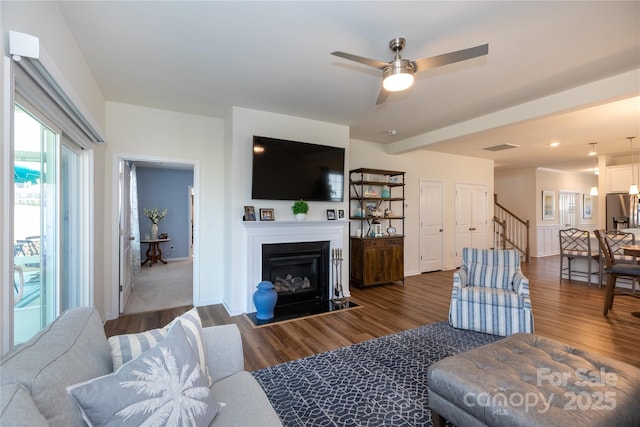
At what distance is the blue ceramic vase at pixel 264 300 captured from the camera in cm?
349

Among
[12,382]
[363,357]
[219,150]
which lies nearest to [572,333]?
[363,357]

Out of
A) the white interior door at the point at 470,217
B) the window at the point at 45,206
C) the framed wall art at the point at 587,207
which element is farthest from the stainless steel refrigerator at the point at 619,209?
the window at the point at 45,206

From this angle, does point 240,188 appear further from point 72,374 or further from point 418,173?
point 418,173

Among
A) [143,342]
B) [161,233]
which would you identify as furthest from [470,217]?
[161,233]

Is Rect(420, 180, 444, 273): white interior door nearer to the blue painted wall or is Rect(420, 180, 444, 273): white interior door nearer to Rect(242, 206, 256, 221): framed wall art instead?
Rect(242, 206, 256, 221): framed wall art

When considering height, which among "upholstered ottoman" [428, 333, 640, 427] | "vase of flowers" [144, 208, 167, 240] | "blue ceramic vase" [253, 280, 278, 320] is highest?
"vase of flowers" [144, 208, 167, 240]

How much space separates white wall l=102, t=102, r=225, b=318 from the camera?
3.54m

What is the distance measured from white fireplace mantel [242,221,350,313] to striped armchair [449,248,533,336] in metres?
1.74

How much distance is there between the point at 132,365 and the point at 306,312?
286cm

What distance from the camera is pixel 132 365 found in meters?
1.03

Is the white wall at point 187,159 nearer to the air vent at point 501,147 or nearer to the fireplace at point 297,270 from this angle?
the fireplace at point 297,270

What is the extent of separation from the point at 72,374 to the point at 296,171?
3296 mm

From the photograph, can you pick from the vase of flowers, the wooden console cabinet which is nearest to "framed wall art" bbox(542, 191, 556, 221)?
the wooden console cabinet

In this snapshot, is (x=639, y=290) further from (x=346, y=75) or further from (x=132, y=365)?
(x=132, y=365)
